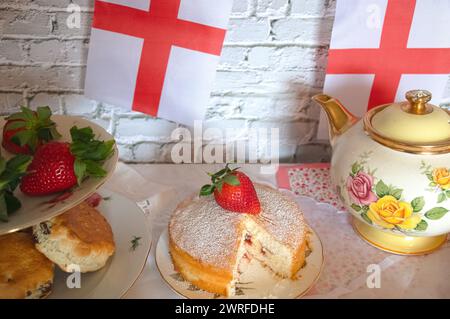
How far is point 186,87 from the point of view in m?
1.03

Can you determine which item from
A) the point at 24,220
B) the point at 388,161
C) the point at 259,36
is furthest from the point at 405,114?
the point at 24,220

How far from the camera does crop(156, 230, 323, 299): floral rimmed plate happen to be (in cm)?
74

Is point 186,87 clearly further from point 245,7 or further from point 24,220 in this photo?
point 24,220

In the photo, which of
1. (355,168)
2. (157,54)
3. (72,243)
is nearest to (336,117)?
(355,168)

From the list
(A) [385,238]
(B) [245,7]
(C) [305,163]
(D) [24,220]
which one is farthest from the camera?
(C) [305,163]

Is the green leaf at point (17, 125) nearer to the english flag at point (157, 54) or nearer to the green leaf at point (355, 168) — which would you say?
the english flag at point (157, 54)

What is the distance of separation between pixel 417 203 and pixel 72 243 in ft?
1.71

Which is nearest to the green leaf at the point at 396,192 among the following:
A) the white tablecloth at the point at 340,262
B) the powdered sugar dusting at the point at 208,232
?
the white tablecloth at the point at 340,262

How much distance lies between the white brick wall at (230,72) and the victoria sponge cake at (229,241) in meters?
0.31

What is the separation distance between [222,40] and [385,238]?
1.60ft

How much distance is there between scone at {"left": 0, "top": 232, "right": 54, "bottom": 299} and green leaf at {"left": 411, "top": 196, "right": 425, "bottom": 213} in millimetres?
555

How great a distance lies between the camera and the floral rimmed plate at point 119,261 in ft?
2.42
